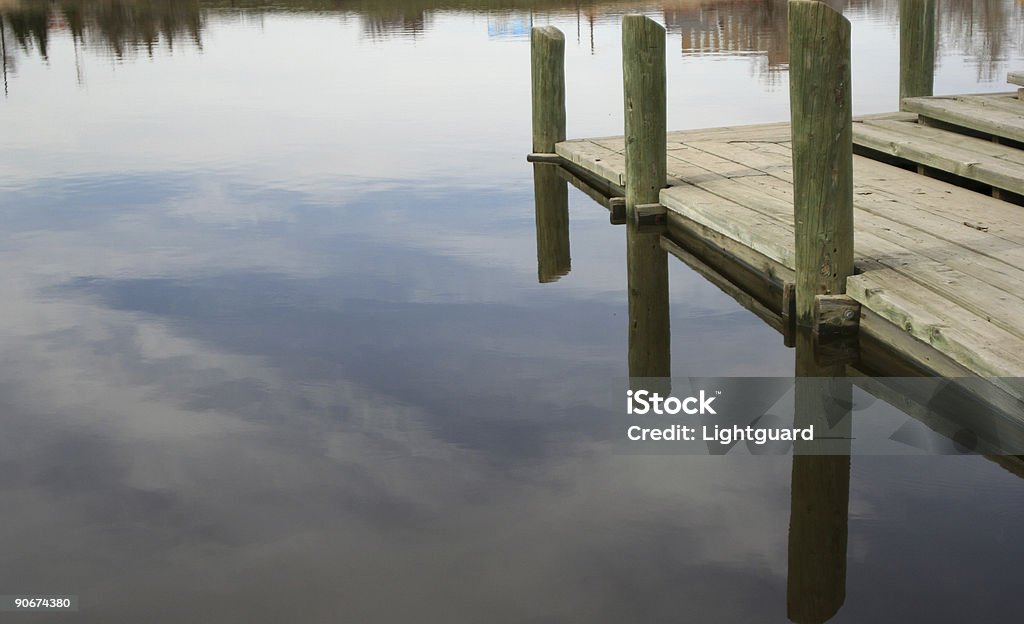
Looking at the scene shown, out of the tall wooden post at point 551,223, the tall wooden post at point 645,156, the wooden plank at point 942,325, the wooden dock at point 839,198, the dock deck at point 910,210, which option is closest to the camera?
the wooden plank at point 942,325

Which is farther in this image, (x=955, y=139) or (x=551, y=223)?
(x=551, y=223)

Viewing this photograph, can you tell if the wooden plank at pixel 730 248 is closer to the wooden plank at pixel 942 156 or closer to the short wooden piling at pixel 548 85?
the wooden plank at pixel 942 156

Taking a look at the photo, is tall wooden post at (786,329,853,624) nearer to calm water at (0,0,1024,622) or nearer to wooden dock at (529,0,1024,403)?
calm water at (0,0,1024,622)

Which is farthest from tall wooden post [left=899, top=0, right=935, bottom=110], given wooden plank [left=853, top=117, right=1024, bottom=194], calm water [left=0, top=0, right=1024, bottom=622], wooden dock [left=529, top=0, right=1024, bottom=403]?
calm water [left=0, top=0, right=1024, bottom=622]

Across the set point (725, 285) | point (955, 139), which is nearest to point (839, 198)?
point (725, 285)

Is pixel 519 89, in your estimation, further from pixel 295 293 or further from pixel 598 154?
pixel 295 293

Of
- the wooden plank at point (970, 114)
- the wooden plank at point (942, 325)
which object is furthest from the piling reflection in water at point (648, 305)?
the wooden plank at point (970, 114)

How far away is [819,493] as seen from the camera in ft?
17.5

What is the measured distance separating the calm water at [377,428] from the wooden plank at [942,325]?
1.44 feet

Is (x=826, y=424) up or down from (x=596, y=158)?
down

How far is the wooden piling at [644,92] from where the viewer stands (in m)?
9.07

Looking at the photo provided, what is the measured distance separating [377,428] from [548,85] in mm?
7135

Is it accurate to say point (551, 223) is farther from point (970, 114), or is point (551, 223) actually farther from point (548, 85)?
point (970, 114)

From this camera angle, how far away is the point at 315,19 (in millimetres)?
38688
